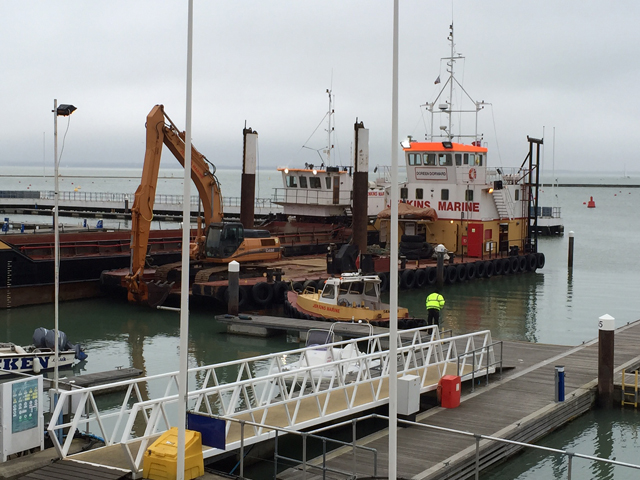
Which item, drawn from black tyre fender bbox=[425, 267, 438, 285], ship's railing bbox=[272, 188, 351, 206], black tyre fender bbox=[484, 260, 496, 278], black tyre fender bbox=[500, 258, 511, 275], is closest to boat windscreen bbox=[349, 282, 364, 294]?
black tyre fender bbox=[425, 267, 438, 285]

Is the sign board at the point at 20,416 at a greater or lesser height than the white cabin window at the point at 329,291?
lesser

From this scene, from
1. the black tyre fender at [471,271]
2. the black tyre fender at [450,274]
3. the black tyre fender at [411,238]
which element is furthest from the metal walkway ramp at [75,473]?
the black tyre fender at [471,271]

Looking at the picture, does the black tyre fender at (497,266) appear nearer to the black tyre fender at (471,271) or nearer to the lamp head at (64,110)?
the black tyre fender at (471,271)

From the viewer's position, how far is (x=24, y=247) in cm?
3209

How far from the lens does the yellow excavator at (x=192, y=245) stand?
28.4 meters

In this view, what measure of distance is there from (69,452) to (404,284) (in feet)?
78.6

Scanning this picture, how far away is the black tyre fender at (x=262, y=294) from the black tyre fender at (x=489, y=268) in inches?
555

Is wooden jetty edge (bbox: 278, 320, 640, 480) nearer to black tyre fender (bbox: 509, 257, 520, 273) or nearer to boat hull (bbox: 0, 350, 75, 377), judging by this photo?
boat hull (bbox: 0, 350, 75, 377)

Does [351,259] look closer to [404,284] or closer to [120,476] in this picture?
[404,284]

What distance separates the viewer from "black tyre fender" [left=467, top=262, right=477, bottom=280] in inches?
1496

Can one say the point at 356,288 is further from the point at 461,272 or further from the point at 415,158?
the point at 415,158

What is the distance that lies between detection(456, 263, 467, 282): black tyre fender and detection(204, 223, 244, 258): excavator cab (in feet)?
37.6

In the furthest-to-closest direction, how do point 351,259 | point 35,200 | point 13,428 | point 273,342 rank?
point 35,200 → point 351,259 → point 273,342 → point 13,428

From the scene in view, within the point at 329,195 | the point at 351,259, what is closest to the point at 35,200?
the point at 329,195
